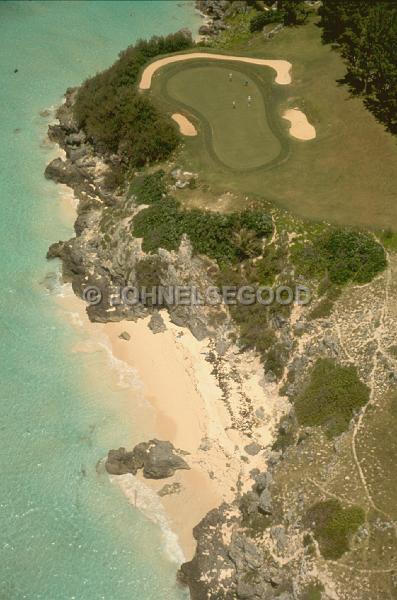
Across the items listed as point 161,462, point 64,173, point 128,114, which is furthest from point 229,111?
point 161,462

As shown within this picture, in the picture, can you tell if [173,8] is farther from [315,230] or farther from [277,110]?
[315,230]

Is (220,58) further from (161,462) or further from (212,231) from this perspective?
(161,462)

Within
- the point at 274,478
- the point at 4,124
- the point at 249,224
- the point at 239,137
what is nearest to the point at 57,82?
the point at 4,124

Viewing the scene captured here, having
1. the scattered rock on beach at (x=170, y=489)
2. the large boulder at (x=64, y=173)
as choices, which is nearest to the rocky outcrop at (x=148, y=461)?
the scattered rock on beach at (x=170, y=489)

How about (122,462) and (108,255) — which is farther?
(108,255)

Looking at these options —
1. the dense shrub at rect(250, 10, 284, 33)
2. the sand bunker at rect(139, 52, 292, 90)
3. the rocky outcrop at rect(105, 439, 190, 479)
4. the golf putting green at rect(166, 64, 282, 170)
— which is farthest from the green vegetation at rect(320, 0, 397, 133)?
the rocky outcrop at rect(105, 439, 190, 479)

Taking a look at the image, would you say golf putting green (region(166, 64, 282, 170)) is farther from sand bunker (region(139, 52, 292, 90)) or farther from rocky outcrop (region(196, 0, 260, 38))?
rocky outcrop (region(196, 0, 260, 38))

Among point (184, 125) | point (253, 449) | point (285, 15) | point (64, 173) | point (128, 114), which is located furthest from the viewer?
point (285, 15)
